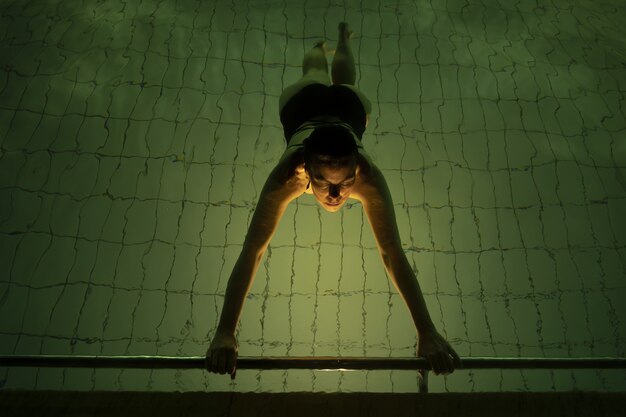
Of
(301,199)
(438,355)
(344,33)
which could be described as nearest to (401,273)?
(438,355)

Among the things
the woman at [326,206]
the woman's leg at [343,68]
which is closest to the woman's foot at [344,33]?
the woman's leg at [343,68]

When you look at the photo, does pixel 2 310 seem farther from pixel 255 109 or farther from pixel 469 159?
pixel 469 159

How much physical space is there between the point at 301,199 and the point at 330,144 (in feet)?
5.93

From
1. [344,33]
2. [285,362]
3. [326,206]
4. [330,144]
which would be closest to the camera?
[285,362]

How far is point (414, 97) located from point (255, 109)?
1244mm

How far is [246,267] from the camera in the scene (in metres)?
1.07

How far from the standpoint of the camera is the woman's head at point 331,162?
1.04 meters

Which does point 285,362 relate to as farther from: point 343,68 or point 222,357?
point 343,68

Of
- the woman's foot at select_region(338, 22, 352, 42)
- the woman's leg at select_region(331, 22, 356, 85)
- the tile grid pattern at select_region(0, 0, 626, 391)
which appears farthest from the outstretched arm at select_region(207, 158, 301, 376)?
the tile grid pattern at select_region(0, 0, 626, 391)

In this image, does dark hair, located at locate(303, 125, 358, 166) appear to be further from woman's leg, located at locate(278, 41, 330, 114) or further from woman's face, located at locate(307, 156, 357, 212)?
woman's leg, located at locate(278, 41, 330, 114)

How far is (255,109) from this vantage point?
3.20m

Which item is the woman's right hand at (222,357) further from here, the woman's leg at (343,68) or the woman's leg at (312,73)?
the woman's leg at (343,68)

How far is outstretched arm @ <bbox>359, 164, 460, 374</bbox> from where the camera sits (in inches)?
37.6

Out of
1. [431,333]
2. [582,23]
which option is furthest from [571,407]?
[582,23]
